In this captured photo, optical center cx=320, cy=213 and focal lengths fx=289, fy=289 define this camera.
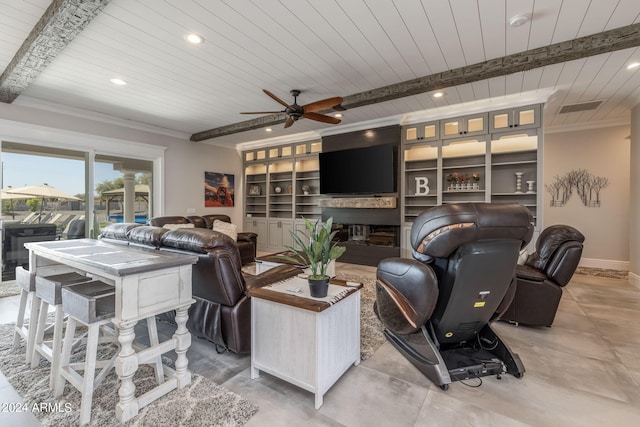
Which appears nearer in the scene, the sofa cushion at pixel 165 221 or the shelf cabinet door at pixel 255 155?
the sofa cushion at pixel 165 221

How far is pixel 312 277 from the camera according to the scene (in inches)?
72.3

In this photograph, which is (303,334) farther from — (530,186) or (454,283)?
(530,186)

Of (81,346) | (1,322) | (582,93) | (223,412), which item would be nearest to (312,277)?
(223,412)

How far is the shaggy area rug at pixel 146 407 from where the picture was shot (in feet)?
5.18

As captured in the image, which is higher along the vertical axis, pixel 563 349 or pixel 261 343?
pixel 261 343

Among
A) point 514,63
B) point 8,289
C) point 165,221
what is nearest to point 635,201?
point 514,63

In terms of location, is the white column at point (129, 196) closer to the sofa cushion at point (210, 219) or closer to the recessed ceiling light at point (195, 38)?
the sofa cushion at point (210, 219)

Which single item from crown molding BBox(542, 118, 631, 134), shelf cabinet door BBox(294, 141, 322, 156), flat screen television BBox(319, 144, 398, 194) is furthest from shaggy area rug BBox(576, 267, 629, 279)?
shelf cabinet door BBox(294, 141, 322, 156)

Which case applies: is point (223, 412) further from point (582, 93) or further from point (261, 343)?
point (582, 93)

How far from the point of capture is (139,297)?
63.3 inches

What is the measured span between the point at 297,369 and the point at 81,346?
6.43ft

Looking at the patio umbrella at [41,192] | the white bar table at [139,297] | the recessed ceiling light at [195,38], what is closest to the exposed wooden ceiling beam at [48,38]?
the recessed ceiling light at [195,38]

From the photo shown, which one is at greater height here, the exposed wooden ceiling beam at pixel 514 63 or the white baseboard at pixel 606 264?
the exposed wooden ceiling beam at pixel 514 63

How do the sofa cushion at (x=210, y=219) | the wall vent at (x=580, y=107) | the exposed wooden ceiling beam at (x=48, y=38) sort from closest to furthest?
1. the exposed wooden ceiling beam at (x=48, y=38)
2. the wall vent at (x=580, y=107)
3. the sofa cushion at (x=210, y=219)
